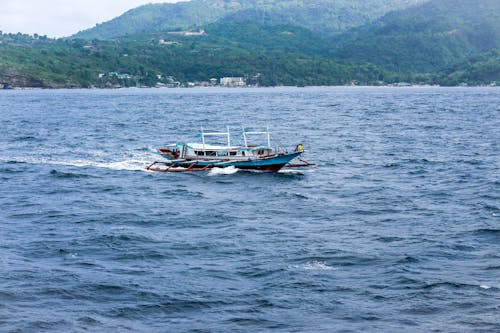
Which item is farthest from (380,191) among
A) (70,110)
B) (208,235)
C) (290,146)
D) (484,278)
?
(70,110)

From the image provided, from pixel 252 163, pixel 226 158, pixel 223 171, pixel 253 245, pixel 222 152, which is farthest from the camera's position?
pixel 222 152

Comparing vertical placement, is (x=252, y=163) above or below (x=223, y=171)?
above

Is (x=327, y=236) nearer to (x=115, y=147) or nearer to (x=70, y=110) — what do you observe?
(x=115, y=147)

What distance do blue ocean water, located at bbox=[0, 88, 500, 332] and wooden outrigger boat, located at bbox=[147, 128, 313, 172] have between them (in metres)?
1.18

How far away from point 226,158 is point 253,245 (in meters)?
31.5

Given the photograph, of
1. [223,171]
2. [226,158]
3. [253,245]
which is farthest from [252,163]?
[253,245]

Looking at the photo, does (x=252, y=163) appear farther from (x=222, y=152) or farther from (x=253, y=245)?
(x=253, y=245)

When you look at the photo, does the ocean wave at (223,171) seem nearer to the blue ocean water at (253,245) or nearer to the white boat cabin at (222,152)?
the blue ocean water at (253,245)

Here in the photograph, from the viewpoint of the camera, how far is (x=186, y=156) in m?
72.4

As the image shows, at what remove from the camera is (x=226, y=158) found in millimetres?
70500

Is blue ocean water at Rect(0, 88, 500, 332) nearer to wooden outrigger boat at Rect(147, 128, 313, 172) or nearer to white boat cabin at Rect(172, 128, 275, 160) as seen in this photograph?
wooden outrigger boat at Rect(147, 128, 313, 172)

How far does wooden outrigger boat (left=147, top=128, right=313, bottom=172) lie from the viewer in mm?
68875

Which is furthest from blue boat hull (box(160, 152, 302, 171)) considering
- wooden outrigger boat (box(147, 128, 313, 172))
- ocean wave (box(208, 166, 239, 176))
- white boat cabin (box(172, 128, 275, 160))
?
white boat cabin (box(172, 128, 275, 160))

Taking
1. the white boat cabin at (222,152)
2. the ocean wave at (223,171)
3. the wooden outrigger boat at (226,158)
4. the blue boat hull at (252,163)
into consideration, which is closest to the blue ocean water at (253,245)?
the ocean wave at (223,171)
